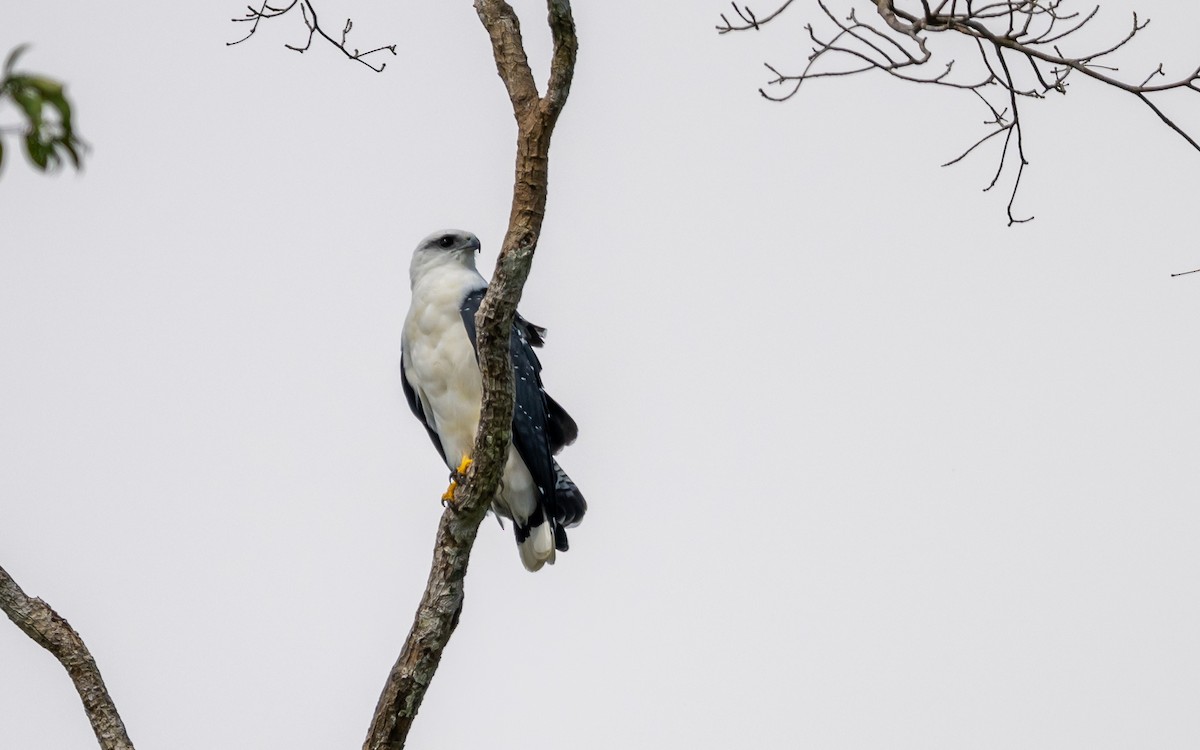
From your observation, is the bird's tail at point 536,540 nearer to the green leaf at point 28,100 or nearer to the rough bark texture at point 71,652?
the rough bark texture at point 71,652

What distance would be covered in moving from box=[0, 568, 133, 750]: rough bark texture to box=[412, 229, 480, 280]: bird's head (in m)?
3.24

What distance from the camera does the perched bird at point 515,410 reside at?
6.76m

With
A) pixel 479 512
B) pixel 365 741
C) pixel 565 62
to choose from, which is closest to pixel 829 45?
pixel 565 62

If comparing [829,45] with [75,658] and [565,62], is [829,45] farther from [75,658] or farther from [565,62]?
[75,658]

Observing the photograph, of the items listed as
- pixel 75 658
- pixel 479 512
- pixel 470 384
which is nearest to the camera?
pixel 75 658

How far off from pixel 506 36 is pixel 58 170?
3277 millimetres

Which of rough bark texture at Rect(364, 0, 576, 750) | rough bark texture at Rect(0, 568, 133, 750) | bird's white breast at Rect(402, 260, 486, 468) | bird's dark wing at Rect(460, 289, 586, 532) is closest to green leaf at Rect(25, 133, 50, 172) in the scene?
rough bark texture at Rect(364, 0, 576, 750)

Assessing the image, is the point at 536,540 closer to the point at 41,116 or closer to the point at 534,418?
the point at 534,418

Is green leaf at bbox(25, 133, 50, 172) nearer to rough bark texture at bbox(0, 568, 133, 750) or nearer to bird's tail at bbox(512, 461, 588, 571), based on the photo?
rough bark texture at bbox(0, 568, 133, 750)

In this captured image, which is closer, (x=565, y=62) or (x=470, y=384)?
(x=565, y=62)

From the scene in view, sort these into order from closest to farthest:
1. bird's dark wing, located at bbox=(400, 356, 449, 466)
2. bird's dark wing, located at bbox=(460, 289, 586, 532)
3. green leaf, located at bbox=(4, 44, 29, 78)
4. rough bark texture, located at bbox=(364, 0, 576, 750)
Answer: green leaf, located at bbox=(4, 44, 29, 78) → rough bark texture, located at bbox=(364, 0, 576, 750) → bird's dark wing, located at bbox=(460, 289, 586, 532) → bird's dark wing, located at bbox=(400, 356, 449, 466)

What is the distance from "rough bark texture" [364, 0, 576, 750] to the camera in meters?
4.55

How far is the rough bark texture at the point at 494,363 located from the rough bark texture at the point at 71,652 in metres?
0.90

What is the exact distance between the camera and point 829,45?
4.34 meters
